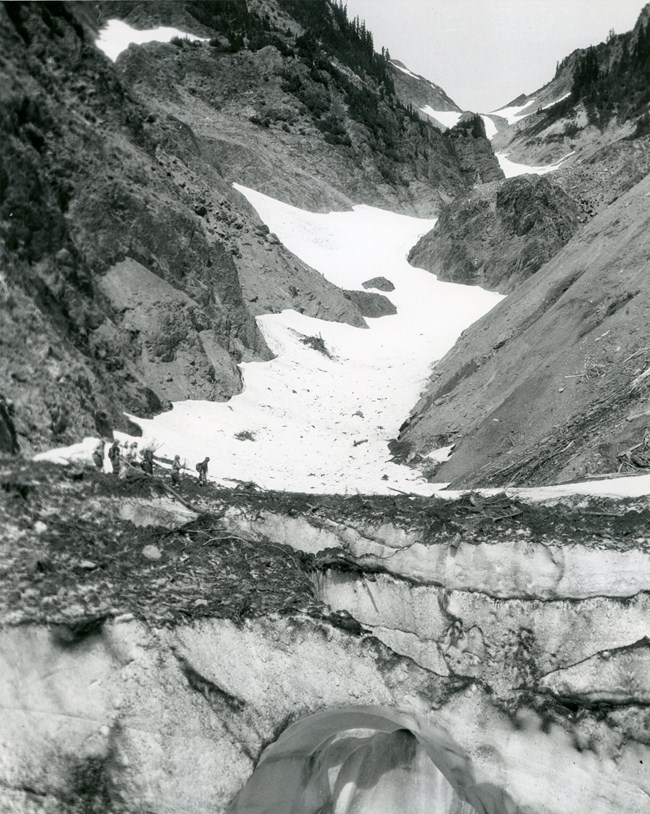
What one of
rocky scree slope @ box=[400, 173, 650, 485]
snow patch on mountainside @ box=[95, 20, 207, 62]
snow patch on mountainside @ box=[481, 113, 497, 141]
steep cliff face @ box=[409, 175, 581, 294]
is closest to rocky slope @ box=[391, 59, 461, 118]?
snow patch on mountainside @ box=[481, 113, 497, 141]

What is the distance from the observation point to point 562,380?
1425 cm

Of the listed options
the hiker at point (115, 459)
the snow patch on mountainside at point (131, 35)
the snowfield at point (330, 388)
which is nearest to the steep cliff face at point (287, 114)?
the snow patch on mountainside at point (131, 35)

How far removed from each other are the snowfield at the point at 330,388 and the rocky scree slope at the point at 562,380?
52.6 inches

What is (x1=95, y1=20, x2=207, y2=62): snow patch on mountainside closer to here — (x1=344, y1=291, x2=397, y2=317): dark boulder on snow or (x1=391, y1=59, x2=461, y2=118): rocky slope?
(x1=344, y1=291, x2=397, y2=317): dark boulder on snow

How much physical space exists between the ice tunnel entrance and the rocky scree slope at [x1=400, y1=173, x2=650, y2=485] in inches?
234

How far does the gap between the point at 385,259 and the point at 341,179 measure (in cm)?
1271

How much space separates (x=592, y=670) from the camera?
6.11 m

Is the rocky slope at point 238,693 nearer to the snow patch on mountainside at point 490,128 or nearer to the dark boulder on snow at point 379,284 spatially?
the dark boulder on snow at point 379,284

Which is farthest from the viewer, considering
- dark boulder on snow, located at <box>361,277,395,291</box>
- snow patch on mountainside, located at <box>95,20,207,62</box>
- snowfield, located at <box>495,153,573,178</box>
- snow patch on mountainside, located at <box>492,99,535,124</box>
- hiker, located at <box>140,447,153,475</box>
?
snow patch on mountainside, located at <box>492,99,535,124</box>

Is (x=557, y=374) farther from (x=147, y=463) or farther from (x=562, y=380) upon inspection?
(x=147, y=463)

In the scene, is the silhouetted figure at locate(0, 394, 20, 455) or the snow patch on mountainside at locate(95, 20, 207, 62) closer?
the silhouetted figure at locate(0, 394, 20, 455)

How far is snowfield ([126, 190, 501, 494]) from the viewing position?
14625 millimetres

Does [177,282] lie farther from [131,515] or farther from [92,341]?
[131,515]

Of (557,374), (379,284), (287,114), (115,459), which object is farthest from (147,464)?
(287,114)
